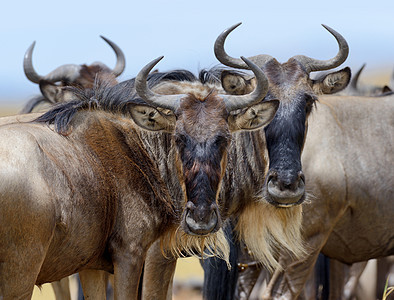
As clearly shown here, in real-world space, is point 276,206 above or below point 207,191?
below

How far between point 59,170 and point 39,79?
4666 mm

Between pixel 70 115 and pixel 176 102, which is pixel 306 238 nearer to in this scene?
pixel 176 102

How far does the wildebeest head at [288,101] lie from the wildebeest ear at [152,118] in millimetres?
981

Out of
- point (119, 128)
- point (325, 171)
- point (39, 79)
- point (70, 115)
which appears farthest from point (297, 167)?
point (39, 79)

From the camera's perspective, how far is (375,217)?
658cm

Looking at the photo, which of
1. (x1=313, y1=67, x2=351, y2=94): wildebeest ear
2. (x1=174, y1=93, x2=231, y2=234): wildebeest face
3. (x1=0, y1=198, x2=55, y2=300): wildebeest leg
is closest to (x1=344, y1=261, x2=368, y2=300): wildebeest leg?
(x1=313, y1=67, x2=351, y2=94): wildebeest ear

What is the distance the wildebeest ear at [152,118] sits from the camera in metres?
4.91

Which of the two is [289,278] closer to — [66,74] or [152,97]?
[152,97]

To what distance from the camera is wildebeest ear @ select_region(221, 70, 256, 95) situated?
582 centimetres

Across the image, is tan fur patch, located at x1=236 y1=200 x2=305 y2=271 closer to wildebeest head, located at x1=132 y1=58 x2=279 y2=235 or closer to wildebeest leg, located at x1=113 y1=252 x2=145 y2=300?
wildebeest head, located at x1=132 y1=58 x2=279 y2=235

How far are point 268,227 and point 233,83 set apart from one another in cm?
122

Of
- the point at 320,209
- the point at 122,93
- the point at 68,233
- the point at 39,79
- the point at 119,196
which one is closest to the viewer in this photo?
the point at 68,233

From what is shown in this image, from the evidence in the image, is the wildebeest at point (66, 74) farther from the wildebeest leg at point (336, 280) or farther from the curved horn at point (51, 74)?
the wildebeest leg at point (336, 280)

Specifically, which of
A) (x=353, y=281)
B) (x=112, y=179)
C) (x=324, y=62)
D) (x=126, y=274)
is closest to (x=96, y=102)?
(x=112, y=179)
